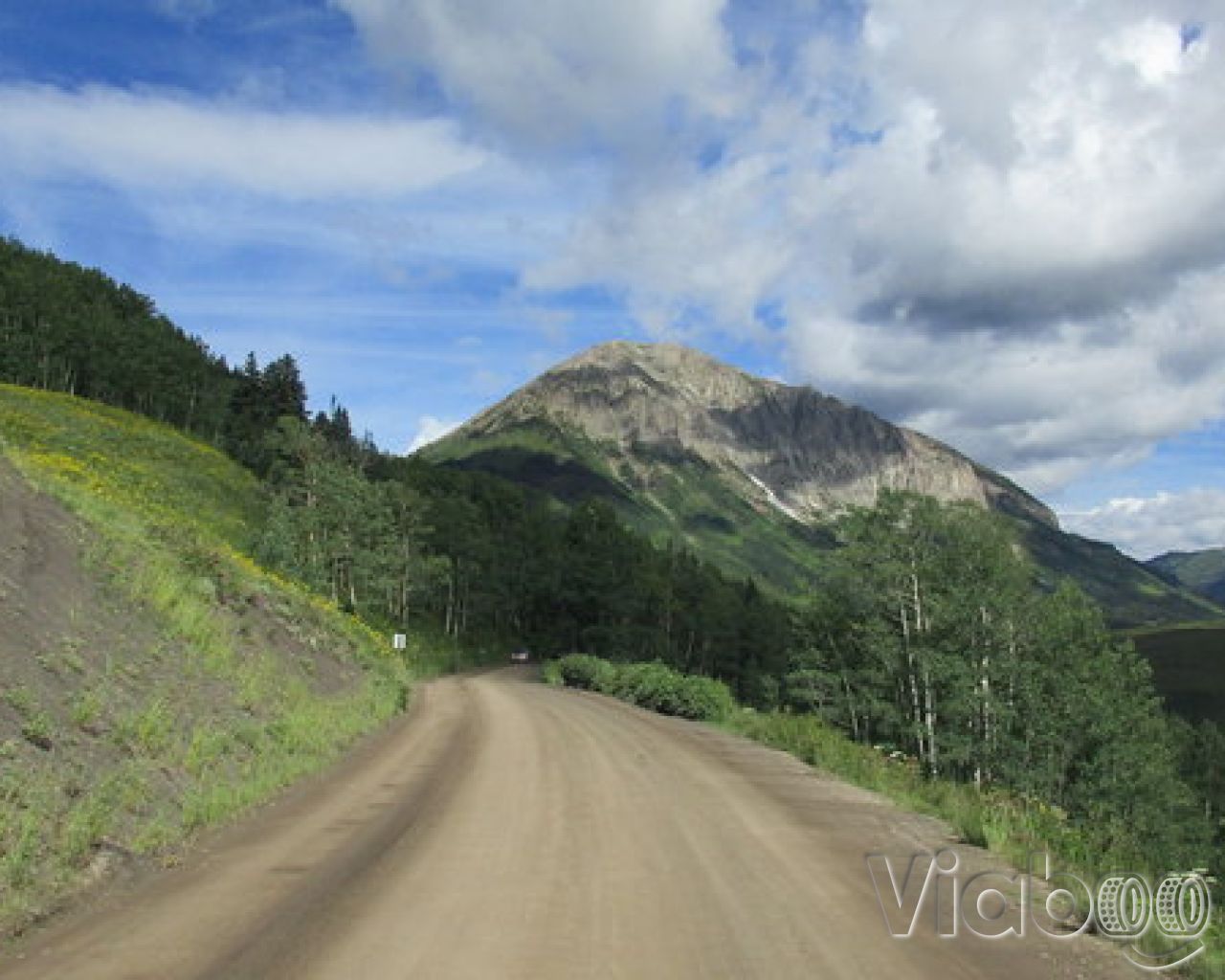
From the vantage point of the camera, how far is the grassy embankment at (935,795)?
31.5 ft

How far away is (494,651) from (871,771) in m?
73.8

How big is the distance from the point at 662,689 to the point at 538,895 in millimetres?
24406

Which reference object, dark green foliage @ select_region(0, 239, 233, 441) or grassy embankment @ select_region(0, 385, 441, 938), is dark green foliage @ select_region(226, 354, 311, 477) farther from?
grassy embankment @ select_region(0, 385, 441, 938)

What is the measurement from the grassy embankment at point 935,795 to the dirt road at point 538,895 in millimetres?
583

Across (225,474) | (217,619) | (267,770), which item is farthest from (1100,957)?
(225,474)

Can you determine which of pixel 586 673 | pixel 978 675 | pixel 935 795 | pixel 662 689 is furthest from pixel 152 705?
pixel 586 673

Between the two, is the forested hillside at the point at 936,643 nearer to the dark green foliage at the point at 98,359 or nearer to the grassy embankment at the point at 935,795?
the grassy embankment at the point at 935,795

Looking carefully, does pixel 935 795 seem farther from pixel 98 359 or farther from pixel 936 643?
pixel 98 359

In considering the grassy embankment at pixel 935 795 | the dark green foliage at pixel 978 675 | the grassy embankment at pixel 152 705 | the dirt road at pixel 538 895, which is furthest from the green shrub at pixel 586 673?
the dirt road at pixel 538 895

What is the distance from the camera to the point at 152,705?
1245 centimetres

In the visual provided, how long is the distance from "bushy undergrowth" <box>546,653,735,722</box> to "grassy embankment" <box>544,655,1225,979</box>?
0.14ft

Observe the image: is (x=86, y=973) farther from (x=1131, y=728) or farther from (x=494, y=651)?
(x=494, y=651)

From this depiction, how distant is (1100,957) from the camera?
675 cm

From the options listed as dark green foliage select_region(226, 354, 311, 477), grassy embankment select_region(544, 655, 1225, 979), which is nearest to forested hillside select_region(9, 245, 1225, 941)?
grassy embankment select_region(544, 655, 1225, 979)
